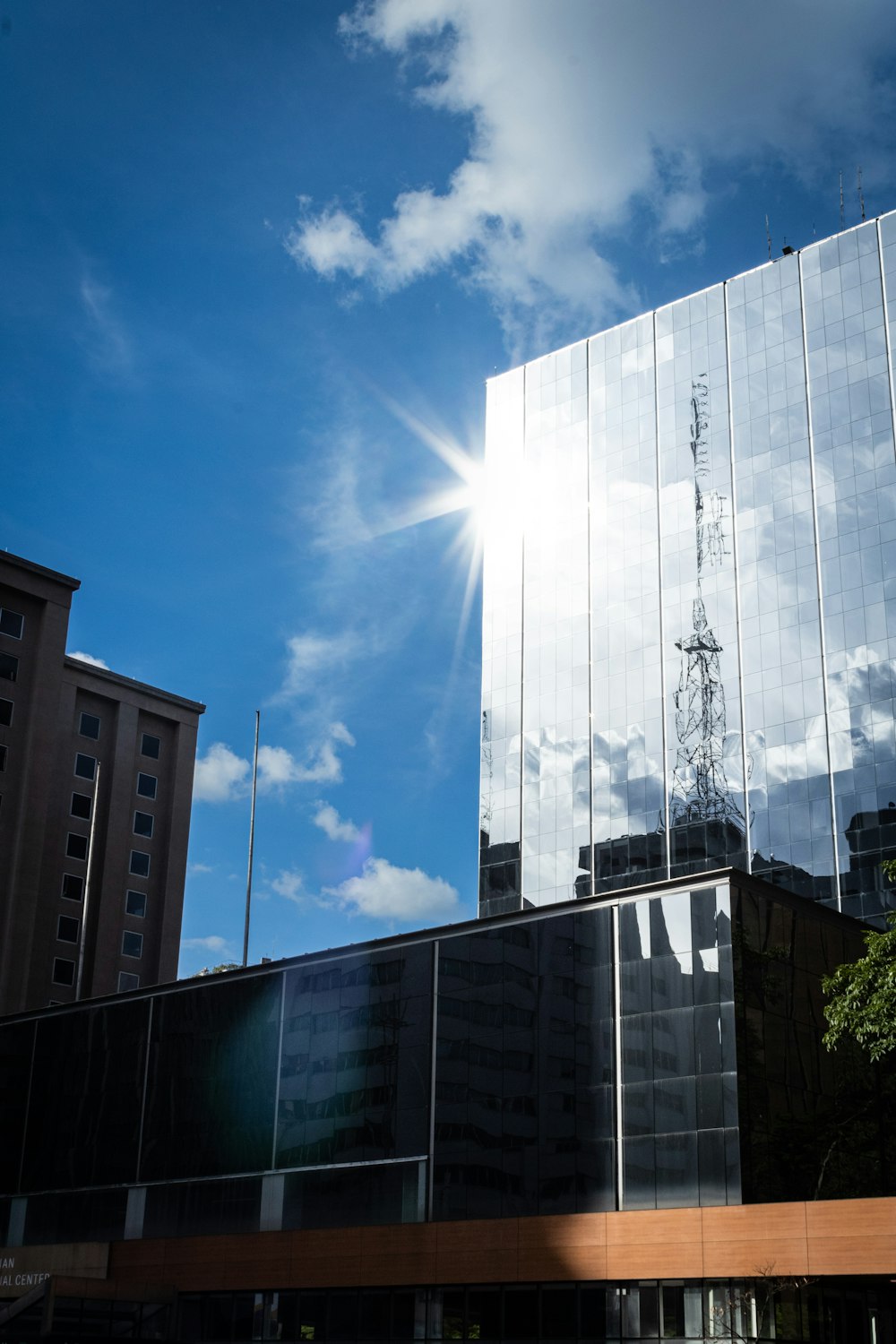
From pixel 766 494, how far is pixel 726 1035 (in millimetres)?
57475

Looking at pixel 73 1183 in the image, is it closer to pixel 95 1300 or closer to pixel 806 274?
pixel 95 1300

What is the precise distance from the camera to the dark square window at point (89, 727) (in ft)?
425

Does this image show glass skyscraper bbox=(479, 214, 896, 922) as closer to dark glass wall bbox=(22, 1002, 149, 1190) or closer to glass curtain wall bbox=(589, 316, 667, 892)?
glass curtain wall bbox=(589, 316, 667, 892)

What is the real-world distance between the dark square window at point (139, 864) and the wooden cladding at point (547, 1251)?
227 ft

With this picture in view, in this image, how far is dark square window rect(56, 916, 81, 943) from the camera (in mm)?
122188

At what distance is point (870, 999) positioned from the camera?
45.6 m

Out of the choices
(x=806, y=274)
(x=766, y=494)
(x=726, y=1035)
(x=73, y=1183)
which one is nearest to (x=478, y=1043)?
(x=726, y=1035)

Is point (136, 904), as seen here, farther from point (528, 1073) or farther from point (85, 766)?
point (528, 1073)

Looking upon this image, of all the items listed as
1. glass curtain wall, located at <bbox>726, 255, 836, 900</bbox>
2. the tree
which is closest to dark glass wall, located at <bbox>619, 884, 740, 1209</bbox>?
the tree

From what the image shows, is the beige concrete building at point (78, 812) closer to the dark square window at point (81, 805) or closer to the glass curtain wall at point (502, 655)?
the dark square window at point (81, 805)

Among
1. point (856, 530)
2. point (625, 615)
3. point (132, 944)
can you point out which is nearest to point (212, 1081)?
point (625, 615)

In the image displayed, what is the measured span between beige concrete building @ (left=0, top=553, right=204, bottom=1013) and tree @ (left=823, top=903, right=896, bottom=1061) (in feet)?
258

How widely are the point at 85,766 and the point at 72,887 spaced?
414 inches

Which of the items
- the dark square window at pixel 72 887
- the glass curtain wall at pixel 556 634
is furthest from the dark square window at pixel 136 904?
the glass curtain wall at pixel 556 634
